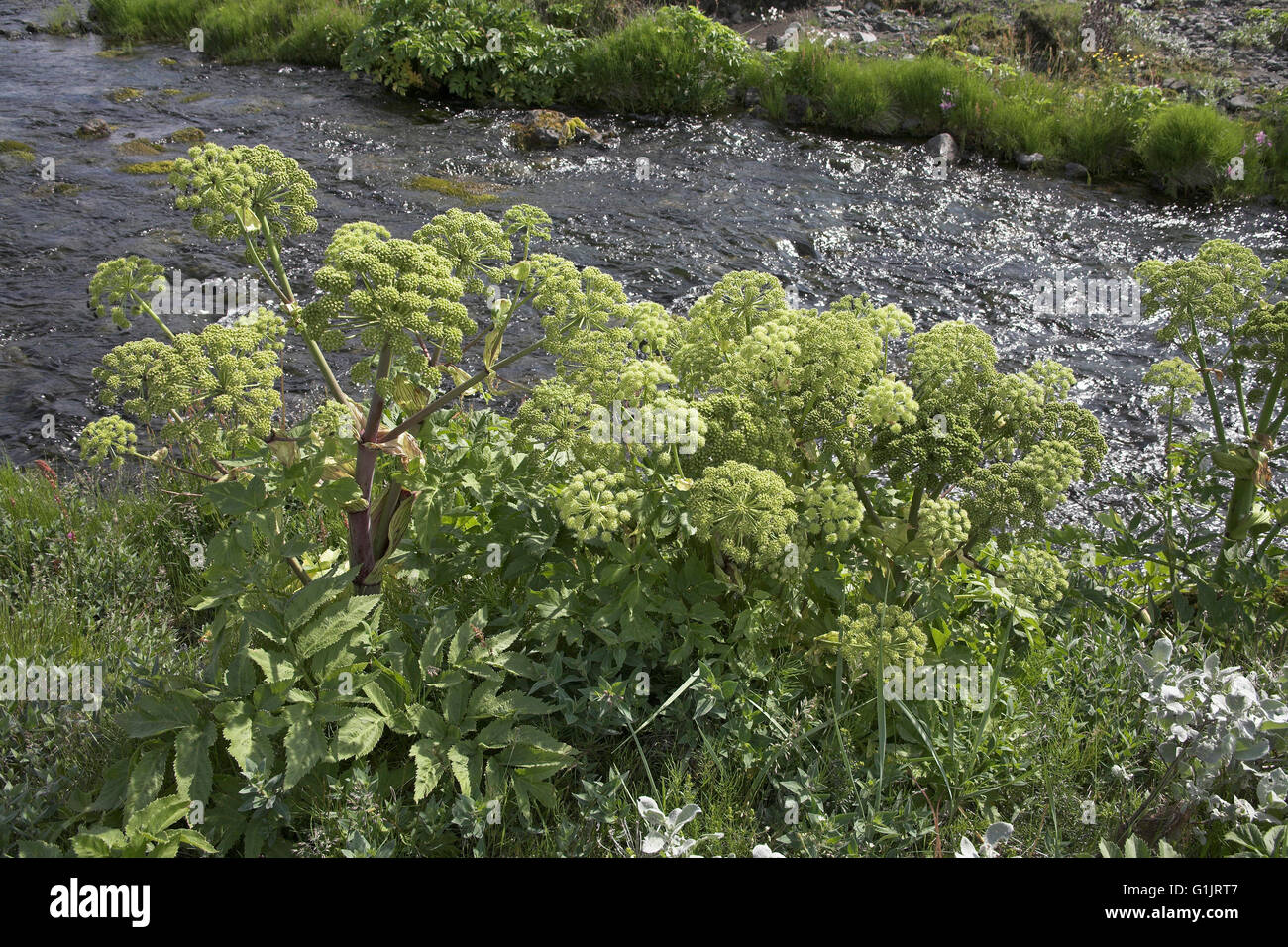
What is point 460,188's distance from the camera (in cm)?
1068

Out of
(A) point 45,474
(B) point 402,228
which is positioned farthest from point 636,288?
(A) point 45,474

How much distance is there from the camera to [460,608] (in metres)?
3.83

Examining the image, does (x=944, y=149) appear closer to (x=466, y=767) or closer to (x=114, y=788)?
(x=466, y=767)

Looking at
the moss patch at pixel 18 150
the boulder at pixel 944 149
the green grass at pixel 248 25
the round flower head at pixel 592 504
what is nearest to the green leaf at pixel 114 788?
the round flower head at pixel 592 504

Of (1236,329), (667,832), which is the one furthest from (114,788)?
(1236,329)

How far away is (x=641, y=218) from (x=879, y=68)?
5253 mm

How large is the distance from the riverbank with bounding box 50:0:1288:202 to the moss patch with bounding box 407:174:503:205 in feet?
10.2

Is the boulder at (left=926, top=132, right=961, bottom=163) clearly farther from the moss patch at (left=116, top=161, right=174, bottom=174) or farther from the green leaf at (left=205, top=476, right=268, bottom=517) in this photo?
the green leaf at (left=205, top=476, right=268, bottom=517)

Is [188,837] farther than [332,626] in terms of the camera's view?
No

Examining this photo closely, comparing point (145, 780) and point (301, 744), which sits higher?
point (301, 744)

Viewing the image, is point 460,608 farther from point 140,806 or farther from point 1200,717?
point 1200,717

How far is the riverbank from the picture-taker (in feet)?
37.9

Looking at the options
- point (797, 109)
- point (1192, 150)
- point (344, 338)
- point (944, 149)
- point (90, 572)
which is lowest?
point (90, 572)

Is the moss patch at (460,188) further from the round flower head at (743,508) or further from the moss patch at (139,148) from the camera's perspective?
the round flower head at (743,508)
